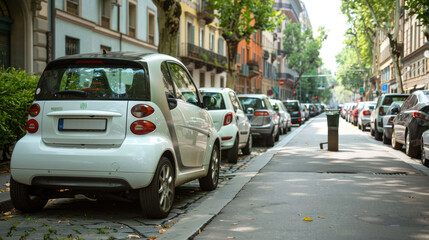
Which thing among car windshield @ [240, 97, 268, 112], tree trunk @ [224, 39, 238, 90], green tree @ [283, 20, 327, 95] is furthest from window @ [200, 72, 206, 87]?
green tree @ [283, 20, 327, 95]

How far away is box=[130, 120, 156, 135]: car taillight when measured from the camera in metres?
5.69

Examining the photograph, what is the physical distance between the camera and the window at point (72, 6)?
874 inches

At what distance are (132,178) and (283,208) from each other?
1986mm

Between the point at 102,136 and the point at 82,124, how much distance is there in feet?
0.87

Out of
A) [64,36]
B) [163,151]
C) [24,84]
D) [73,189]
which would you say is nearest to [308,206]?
[163,151]

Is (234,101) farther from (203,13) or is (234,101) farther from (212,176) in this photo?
(203,13)

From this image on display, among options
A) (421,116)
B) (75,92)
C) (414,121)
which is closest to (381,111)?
(414,121)

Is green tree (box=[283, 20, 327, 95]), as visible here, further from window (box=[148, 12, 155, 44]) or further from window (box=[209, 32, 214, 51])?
window (box=[148, 12, 155, 44])

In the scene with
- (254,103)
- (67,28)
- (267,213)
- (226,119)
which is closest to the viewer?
(267,213)

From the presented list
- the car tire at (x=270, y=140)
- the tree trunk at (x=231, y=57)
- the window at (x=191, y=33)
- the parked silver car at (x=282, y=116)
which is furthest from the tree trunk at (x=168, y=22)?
the window at (x=191, y=33)

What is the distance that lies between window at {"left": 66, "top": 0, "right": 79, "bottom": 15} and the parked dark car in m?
13.7

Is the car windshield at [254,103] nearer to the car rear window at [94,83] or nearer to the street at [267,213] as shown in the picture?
the street at [267,213]

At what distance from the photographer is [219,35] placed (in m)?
46.7

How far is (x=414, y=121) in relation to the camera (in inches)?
511
